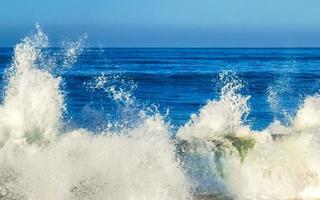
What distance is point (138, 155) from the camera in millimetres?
11836

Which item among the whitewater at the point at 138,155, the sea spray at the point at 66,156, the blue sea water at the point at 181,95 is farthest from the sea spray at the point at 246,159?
the blue sea water at the point at 181,95

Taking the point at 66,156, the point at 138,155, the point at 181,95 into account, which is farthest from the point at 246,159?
the point at 181,95

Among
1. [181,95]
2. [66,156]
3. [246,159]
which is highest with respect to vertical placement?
[181,95]

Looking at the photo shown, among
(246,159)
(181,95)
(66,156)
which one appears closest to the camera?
(66,156)

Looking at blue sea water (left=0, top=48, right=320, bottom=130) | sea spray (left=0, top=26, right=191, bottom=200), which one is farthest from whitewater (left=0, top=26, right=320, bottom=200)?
blue sea water (left=0, top=48, right=320, bottom=130)

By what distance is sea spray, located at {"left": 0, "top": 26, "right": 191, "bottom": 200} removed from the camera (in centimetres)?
1130

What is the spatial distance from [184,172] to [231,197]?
99 cm

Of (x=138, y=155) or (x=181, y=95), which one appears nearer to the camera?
(x=138, y=155)

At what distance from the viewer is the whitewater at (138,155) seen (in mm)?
11438

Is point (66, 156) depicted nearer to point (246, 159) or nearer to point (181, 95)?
point (246, 159)

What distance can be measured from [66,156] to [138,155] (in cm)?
119

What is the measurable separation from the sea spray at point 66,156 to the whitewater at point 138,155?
0.05 feet

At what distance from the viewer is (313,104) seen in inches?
608

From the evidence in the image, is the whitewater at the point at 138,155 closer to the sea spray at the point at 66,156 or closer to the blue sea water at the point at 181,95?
the sea spray at the point at 66,156
